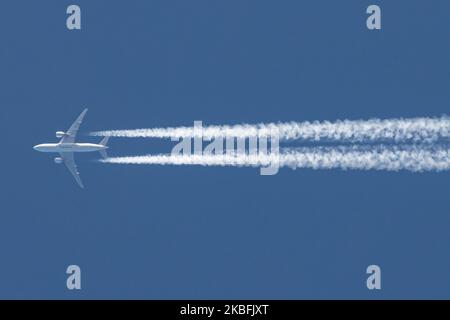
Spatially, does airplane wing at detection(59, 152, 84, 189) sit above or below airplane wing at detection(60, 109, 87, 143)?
below

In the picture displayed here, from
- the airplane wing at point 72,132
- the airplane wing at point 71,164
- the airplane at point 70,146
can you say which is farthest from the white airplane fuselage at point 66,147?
the airplane wing at point 71,164

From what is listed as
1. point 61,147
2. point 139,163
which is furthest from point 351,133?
point 61,147

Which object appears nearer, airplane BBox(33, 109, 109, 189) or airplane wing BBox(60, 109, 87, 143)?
airplane BBox(33, 109, 109, 189)

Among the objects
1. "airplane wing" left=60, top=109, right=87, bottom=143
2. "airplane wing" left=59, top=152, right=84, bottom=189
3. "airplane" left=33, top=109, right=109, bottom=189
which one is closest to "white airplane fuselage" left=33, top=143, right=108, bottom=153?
"airplane" left=33, top=109, right=109, bottom=189

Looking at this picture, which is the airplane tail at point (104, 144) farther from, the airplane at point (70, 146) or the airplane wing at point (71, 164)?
the airplane wing at point (71, 164)

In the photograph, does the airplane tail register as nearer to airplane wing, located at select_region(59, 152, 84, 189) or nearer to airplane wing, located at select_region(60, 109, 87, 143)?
airplane wing, located at select_region(60, 109, 87, 143)

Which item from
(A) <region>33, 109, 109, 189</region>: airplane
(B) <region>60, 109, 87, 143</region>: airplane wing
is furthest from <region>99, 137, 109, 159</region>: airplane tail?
(B) <region>60, 109, 87, 143</region>: airplane wing

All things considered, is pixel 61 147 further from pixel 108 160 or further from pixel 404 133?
pixel 404 133
